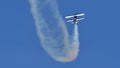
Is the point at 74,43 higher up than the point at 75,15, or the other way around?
the point at 75,15

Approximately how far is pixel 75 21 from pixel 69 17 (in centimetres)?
91

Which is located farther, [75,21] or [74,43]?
[75,21]

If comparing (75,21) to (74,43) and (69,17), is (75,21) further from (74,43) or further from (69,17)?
(74,43)

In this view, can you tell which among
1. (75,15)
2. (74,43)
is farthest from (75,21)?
(74,43)

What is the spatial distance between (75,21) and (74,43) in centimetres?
272

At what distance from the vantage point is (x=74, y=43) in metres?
14.8

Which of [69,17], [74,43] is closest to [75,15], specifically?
[69,17]

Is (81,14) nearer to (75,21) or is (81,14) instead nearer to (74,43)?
(75,21)

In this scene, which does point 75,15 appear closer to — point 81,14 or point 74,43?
point 81,14

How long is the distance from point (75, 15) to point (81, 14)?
0.77m

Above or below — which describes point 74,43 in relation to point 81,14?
below

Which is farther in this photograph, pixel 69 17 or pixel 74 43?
pixel 69 17

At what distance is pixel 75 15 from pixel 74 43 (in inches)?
141

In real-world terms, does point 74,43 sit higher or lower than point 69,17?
lower
